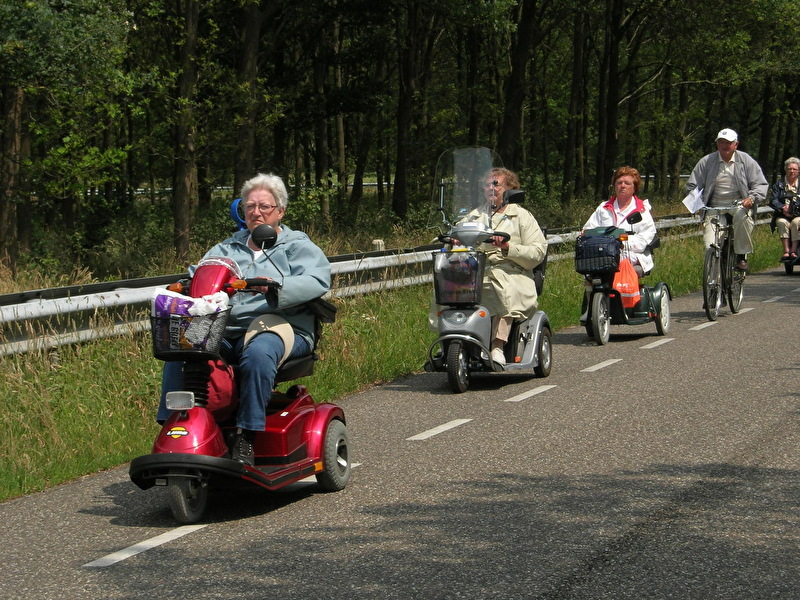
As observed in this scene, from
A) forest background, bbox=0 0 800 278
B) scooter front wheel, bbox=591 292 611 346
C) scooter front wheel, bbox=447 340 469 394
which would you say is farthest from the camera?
forest background, bbox=0 0 800 278

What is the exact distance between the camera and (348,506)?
645 cm

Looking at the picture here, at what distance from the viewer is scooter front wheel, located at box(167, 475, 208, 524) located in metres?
6.01

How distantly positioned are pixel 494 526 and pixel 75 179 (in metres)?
19.0

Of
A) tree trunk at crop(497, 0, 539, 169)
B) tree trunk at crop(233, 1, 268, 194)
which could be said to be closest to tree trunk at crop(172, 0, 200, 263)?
tree trunk at crop(233, 1, 268, 194)

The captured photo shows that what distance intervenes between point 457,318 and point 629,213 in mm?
3863

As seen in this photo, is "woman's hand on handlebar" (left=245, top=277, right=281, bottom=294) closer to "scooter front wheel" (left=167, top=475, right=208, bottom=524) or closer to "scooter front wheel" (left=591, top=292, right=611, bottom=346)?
"scooter front wheel" (left=167, top=475, right=208, bottom=524)

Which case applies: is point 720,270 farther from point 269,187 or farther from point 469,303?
point 269,187

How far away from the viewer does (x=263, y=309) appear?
671 centimetres

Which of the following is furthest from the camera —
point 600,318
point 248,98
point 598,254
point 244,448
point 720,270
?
point 248,98

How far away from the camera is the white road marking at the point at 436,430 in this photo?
8.33 m

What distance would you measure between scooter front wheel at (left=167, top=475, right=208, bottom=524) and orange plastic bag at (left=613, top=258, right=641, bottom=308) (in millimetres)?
7897

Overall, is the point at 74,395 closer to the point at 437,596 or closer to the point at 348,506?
the point at 348,506

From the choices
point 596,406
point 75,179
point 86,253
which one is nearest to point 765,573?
point 596,406

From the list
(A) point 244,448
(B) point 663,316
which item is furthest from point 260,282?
(B) point 663,316
